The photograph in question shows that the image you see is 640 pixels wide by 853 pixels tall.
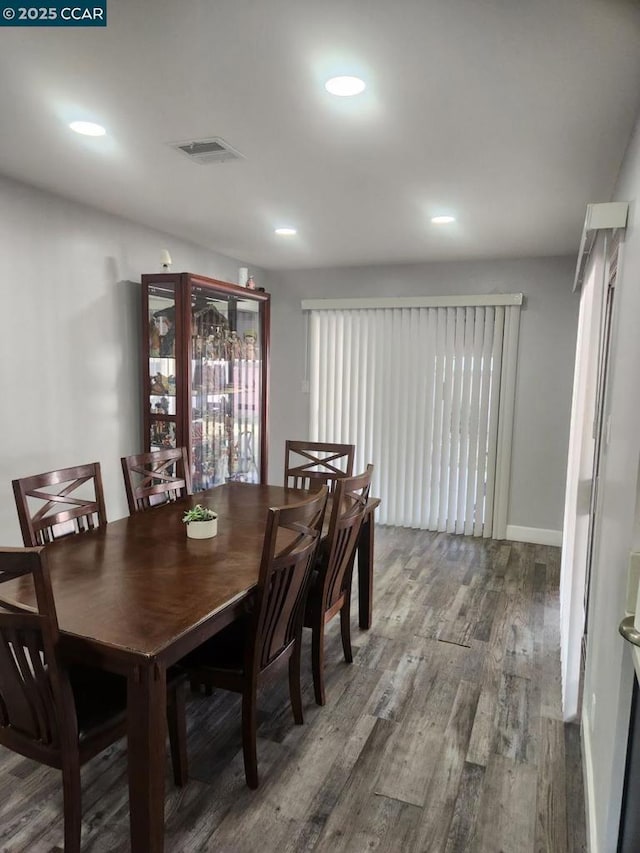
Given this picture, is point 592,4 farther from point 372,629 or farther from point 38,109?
point 372,629

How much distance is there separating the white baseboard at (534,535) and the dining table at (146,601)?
293 centimetres

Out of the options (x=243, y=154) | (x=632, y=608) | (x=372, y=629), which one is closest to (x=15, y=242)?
(x=243, y=154)

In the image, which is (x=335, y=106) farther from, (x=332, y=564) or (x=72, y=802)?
(x=72, y=802)

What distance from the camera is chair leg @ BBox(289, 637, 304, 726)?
2.21 metres

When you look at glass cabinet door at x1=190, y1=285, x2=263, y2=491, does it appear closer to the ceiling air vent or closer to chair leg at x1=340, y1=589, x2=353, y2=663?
the ceiling air vent

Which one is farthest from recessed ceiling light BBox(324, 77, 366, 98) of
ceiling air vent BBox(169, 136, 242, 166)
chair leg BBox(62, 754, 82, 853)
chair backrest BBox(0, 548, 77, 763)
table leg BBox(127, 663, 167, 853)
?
chair leg BBox(62, 754, 82, 853)

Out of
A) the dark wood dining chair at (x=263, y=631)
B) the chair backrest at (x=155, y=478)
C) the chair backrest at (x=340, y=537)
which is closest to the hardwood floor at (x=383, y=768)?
the dark wood dining chair at (x=263, y=631)

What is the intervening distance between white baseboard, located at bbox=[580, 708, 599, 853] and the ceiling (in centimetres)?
223

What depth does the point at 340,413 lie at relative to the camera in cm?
537

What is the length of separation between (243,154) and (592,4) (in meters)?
1.47

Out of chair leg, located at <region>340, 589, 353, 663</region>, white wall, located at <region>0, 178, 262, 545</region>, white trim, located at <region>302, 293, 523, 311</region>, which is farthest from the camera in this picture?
white trim, located at <region>302, 293, 523, 311</region>

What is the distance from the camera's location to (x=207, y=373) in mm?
4152

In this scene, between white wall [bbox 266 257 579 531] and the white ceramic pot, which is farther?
white wall [bbox 266 257 579 531]

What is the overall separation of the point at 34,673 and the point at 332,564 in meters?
1.22
